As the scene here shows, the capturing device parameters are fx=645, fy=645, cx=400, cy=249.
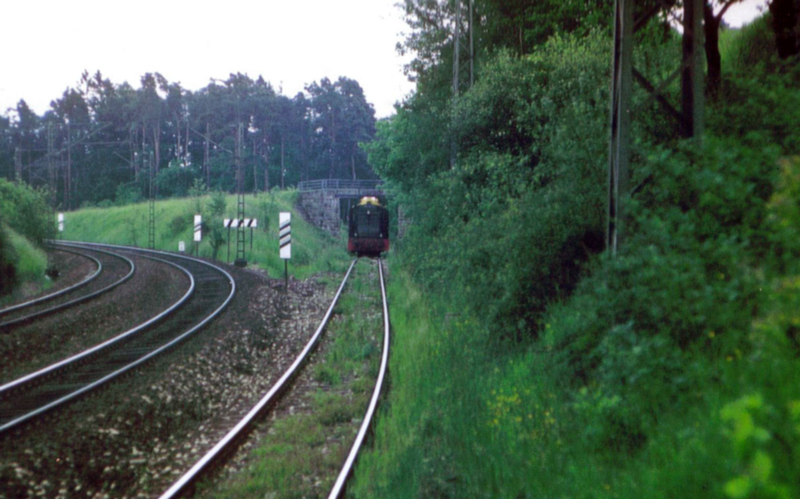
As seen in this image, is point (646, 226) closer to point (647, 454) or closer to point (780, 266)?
point (780, 266)

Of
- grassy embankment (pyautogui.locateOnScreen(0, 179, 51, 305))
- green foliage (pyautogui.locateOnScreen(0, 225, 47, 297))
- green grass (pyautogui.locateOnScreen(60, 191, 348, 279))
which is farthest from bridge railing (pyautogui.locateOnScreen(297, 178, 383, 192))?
green foliage (pyautogui.locateOnScreen(0, 225, 47, 297))

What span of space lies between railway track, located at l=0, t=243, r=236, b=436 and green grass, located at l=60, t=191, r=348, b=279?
938cm

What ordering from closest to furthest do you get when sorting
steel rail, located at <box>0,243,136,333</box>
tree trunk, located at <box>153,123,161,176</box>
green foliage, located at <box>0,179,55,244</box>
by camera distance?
steel rail, located at <box>0,243,136,333</box>, green foliage, located at <box>0,179,55,244</box>, tree trunk, located at <box>153,123,161,176</box>

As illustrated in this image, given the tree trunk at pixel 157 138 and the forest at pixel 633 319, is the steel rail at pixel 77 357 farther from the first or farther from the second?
the tree trunk at pixel 157 138

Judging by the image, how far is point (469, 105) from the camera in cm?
1788

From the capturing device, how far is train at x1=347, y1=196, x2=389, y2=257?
3469cm

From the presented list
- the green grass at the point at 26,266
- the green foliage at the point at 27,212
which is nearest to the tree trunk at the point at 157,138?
the green foliage at the point at 27,212

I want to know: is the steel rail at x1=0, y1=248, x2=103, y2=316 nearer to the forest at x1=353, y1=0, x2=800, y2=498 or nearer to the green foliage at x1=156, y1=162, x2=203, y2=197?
the forest at x1=353, y1=0, x2=800, y2=498

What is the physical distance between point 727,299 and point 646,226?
1335 millimetres

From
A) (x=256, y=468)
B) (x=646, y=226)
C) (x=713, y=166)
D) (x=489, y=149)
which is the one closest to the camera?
(x=713, y=166)

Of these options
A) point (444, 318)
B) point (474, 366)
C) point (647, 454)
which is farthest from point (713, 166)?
point (444, 318)

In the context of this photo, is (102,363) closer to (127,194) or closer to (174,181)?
(127,194)

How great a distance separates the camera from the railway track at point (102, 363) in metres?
8.48

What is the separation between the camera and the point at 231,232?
38312mm
